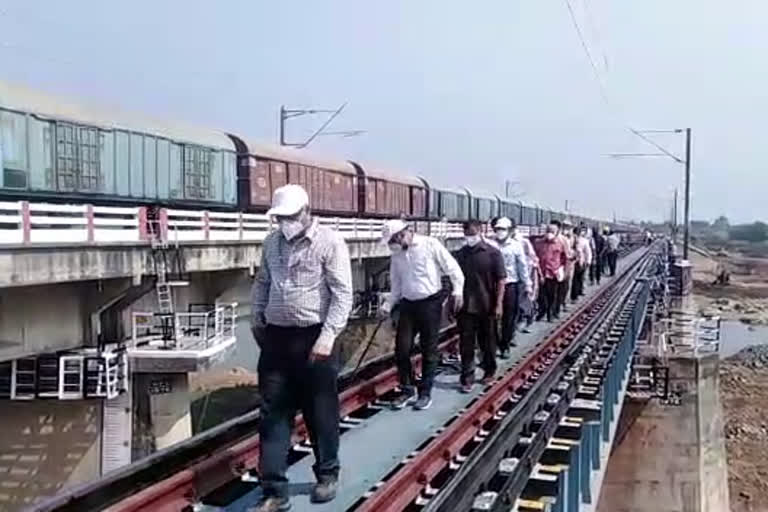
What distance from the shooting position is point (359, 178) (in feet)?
113

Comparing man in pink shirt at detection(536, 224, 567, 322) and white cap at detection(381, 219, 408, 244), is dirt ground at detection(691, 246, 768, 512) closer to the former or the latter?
man in pink shirt at detection(536, 224, 567, 322)

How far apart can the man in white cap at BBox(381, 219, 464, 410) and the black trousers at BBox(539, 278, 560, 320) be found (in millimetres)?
9377

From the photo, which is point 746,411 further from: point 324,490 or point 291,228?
point 291,228

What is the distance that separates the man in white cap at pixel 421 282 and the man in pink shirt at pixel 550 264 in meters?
8.86

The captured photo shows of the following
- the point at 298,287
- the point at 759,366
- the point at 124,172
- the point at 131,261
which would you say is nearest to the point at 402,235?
the point at 298,287

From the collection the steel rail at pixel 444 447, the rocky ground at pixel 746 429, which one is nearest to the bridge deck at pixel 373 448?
the steel rail at pixel 444 447

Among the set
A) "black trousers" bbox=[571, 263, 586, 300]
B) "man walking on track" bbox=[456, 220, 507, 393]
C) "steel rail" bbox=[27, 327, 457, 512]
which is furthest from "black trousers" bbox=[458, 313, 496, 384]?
"black trousers" bbox=[571, 263, 586, 300]

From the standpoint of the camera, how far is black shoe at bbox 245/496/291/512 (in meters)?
5.36

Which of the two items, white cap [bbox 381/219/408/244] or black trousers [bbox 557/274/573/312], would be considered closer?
white cap [bbox 381/219/408/244]

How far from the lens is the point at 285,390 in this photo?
5.56m

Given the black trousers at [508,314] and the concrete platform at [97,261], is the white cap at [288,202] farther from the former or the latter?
the black trousers at [508,314]

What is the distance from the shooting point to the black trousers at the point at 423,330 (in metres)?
8.59

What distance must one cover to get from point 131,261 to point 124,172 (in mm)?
4722

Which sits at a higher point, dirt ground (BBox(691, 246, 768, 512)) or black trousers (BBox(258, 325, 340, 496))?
black trousers (BBox(258, 325, 340, 496))
